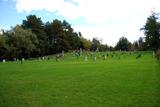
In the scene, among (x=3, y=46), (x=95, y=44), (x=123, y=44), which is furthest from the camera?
(x=95, y=44)

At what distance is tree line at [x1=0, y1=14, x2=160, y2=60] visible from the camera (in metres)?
97.7

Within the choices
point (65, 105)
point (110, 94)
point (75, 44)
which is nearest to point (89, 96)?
point (110, 94)

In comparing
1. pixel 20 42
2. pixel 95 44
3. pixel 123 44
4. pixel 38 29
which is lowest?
pixel 20 42

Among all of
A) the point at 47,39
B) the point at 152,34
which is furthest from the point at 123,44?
the point at 47,39

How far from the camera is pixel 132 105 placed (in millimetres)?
13453

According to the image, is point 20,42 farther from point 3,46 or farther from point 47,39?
point 47,39

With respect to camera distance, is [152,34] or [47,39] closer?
[152,34]

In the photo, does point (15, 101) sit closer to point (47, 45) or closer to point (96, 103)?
point (96, 103)

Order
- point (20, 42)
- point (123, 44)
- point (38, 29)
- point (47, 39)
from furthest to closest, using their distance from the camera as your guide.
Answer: point (123, 44) → point (47, 39) → point (38, 29) → point (20, 42)

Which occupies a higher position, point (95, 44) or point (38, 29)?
point (38, 29)

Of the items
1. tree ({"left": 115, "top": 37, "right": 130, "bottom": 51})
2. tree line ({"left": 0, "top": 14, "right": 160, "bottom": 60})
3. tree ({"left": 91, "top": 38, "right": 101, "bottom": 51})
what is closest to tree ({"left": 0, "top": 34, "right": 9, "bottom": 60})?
tree line ({"left": 0, "top": 14, "right": 160, "bottom": 60})

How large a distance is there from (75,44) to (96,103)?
120 m

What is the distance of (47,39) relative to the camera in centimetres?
12606

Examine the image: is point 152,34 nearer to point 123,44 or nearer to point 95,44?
point 123,44
